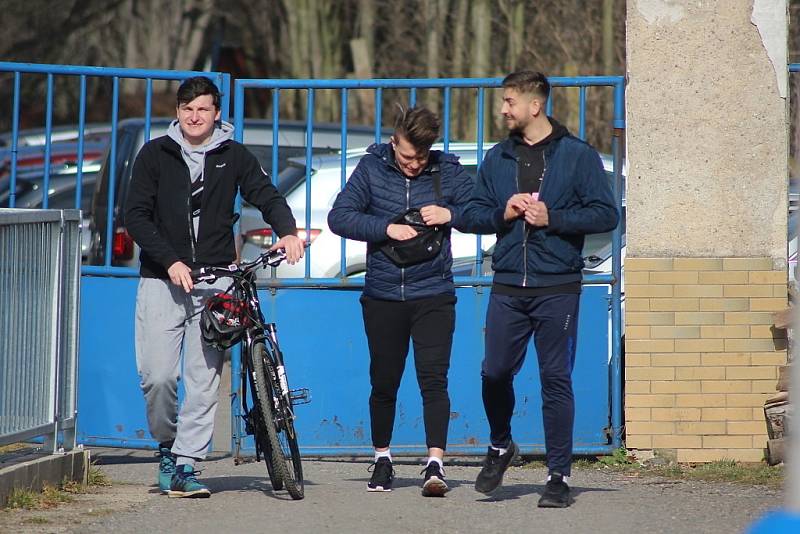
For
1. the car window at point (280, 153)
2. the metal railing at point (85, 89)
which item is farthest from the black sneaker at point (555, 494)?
the car window at point (280, 153)

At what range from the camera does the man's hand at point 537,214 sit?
19.3 ft

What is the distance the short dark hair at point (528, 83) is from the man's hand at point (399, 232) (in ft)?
2.47

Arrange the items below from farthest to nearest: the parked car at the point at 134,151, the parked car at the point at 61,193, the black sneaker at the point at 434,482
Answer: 1. the parked car at the point at 61,193
2. the parked car at the point at 134,151
3. the black sneaker at the point at 434,482

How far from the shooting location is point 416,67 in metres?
22.7

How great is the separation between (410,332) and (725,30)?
95.5 inches

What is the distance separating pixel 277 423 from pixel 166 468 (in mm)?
650

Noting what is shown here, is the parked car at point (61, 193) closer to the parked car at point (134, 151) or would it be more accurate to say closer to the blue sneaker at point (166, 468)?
the parked car at point (134, 151)

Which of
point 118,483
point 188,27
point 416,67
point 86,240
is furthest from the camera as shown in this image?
point 188,27

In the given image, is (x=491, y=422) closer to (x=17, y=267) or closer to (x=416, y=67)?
(x=17, y=267)

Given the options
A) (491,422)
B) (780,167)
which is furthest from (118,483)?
(780,167)

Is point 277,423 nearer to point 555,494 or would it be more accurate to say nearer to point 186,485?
point 186,485

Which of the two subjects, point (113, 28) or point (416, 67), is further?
point (113, 28)

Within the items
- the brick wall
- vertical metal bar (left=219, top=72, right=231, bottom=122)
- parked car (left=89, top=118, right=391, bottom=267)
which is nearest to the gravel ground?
the brick wall

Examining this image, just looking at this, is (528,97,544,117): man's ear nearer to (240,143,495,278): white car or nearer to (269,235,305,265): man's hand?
(269,235,305,265): man's hand
